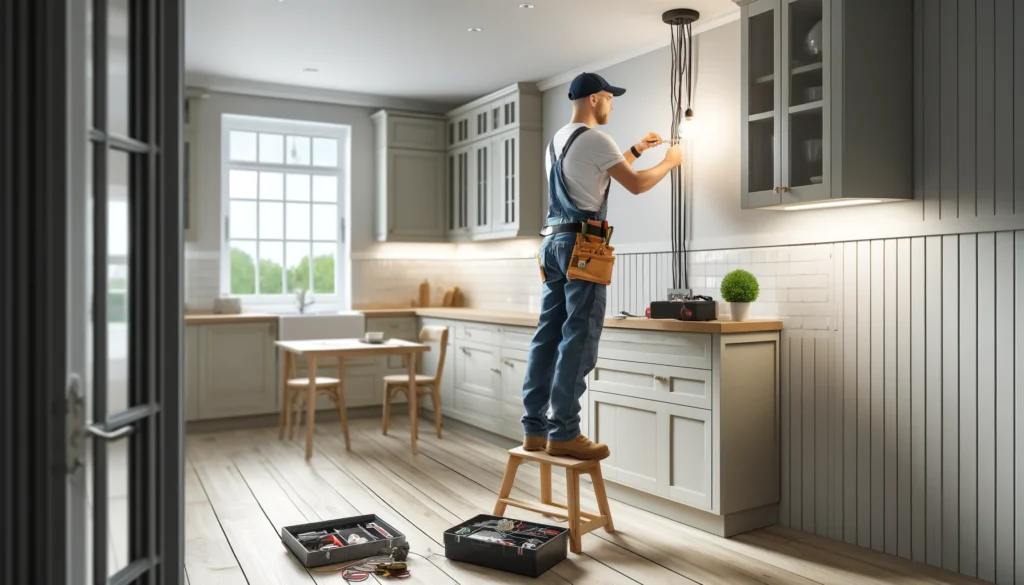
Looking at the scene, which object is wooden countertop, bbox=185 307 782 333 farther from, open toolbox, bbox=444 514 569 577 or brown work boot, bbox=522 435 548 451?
open toolbox, bbox=444 514 569 577

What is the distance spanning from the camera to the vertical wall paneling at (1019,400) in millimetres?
3182

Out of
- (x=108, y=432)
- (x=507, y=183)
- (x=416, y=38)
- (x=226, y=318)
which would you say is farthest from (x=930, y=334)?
(x=226, y=318)

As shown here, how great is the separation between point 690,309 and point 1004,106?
1.56 m

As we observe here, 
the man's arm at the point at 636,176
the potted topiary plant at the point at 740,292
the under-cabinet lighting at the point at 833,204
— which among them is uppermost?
the man's arm at the point at 636,176

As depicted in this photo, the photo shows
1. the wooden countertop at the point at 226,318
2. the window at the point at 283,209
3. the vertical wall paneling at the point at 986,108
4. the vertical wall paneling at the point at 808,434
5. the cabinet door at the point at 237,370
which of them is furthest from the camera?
the window at the point at 283,209

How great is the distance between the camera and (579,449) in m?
3.57

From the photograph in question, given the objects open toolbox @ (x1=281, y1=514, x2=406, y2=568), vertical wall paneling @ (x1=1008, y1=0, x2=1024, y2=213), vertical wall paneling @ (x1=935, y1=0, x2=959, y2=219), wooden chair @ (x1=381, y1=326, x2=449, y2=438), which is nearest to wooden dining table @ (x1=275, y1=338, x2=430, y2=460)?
wooden chair @ (x1=381, y1=326, x2=449, y2=438)

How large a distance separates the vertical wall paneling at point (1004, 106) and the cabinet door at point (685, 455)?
153 cm

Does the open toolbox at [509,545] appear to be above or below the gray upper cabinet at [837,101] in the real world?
below

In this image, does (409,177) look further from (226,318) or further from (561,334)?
(561,334)

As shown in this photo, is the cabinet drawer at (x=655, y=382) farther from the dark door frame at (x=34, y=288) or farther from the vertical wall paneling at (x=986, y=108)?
the dark door frame at (x=34, y=288)

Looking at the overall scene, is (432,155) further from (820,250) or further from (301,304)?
(820,250)

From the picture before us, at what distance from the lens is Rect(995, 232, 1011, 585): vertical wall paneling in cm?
322

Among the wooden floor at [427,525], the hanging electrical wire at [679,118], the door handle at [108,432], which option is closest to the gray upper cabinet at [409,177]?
the wooden floor at [427,525]
